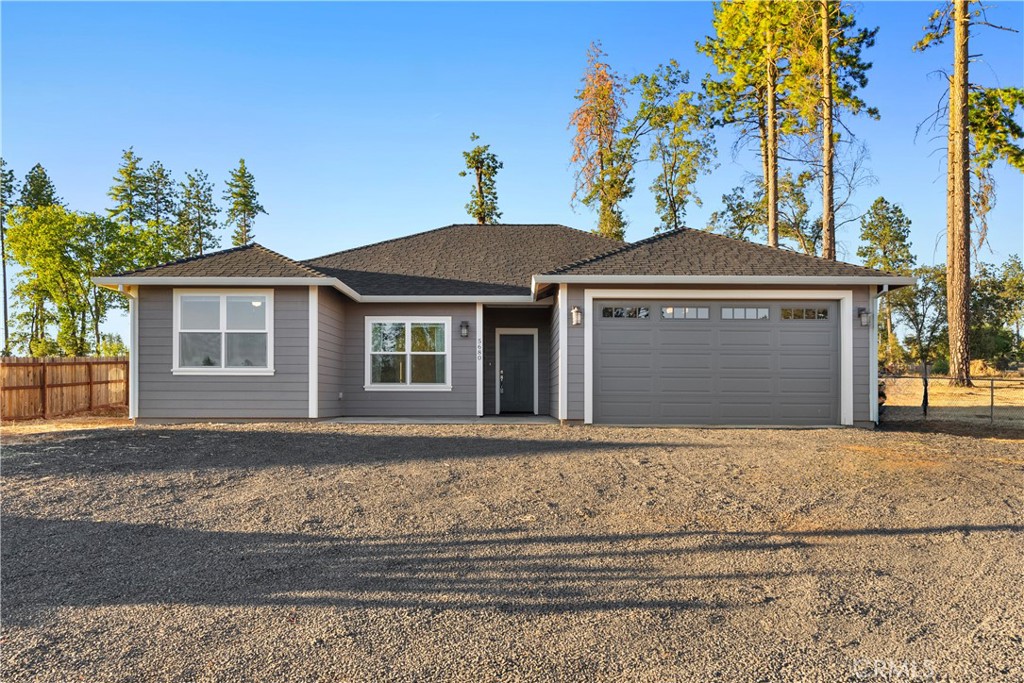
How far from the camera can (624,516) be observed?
18.4 feet

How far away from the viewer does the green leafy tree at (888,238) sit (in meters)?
44.2

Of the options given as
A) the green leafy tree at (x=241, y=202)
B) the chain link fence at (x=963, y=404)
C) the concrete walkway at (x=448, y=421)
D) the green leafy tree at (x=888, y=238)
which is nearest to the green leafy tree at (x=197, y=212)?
the green leafy tree at (x=241, y=202)

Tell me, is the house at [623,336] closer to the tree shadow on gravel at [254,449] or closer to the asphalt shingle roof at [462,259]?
the asphalt shingle roof at [462,259]

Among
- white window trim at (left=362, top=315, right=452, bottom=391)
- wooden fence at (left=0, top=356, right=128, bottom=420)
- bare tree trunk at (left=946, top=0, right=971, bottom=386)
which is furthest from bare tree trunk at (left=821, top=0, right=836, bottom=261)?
wooden fence at (left=0, top=356, right=128, bottom=420)

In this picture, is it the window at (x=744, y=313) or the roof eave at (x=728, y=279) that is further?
the window at (x=744, y=313)

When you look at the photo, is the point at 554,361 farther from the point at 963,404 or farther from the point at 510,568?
the point at 963,404

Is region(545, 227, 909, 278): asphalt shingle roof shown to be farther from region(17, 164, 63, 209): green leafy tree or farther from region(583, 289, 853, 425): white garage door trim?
region(17, 164, 63, 209): green leafy tree

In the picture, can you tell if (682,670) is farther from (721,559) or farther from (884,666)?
(721,559)

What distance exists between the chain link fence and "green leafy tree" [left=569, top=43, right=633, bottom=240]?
41.3 feet

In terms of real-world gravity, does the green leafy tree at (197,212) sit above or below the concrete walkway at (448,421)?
above

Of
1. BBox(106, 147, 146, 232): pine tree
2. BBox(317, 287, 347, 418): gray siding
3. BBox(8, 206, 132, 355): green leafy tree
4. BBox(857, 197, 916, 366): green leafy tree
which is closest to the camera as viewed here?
BBox(317, 287, 347, 418): gray siding

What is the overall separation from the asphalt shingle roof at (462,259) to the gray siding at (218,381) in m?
2.00

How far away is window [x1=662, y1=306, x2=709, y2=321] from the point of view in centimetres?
1162

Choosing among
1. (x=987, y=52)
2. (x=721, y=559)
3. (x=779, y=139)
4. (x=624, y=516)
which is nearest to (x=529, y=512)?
(x=624, y=516)
